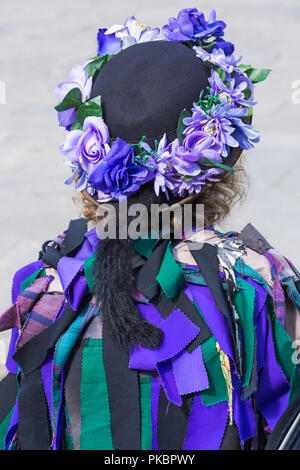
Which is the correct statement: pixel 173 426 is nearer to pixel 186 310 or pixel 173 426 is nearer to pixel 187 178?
pixel 186 310

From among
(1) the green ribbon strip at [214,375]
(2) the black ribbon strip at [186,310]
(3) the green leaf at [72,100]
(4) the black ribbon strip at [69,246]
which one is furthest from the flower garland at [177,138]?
(1) the green ribbon strip at [214,375]

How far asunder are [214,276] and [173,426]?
1.04 ft

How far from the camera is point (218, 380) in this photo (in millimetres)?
1374

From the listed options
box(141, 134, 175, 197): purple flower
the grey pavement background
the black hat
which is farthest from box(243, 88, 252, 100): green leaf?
the grey pavement background

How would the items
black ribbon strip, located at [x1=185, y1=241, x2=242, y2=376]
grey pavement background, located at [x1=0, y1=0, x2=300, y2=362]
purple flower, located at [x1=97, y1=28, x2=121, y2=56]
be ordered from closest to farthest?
black ribbon strip, located at [x1=185, y1=241, x2=242, y2=376] → purple flower, located at [x1=97, y1=28, x2=121, y2=56] → grey pavement background, located at [x1=0, y1=0, x2=300, y2=362]

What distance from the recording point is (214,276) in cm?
138

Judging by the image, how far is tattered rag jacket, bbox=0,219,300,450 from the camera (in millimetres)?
1368

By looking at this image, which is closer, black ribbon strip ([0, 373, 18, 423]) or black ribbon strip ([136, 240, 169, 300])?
black ribbon strip ([136, 240, 169, 300])

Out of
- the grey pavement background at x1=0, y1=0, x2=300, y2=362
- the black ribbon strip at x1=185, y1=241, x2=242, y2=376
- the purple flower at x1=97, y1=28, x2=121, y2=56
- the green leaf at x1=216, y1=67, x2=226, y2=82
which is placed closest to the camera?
the black ribbon strip at x1=185, y1=241, x2=242, y2=376

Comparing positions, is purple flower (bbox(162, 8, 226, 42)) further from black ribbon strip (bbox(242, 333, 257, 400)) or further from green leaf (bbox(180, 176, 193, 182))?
black ribbon strip (bbox(242, 333, 257, 400))

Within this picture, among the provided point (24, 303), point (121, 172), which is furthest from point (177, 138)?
point (24, 303)

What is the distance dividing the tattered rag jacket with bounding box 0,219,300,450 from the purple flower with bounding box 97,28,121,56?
0.44m

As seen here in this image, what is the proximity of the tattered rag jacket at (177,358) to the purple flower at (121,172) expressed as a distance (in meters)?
0.12

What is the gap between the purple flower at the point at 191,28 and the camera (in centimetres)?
153
